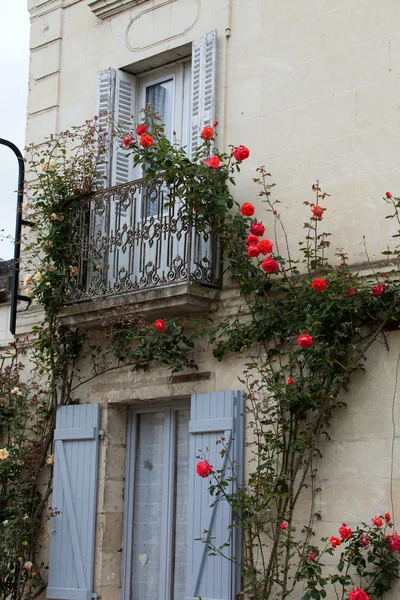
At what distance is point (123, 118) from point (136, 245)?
1.29 meters

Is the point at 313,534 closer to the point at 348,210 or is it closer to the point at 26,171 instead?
the point at 348,210

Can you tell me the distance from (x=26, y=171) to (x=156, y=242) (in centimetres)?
203

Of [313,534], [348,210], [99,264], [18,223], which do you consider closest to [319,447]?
[313,534]

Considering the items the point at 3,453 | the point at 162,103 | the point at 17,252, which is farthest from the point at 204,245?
the point at 3,453

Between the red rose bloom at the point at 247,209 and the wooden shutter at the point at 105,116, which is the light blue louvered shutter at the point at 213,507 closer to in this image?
the red rose bloom at the point at 247,209

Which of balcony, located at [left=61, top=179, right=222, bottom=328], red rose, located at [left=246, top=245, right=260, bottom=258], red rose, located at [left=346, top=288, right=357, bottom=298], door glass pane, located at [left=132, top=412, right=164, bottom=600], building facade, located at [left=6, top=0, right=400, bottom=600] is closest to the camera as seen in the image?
red rose, located at [left=346, top=288, right=357, bottom=298]

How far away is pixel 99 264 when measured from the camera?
336 inches

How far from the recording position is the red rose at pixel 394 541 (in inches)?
250

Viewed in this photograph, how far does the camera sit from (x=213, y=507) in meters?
7.44

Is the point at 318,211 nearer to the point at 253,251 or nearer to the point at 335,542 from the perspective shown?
the point at 253,251

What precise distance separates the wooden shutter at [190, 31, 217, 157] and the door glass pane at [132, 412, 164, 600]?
2204 millimetres

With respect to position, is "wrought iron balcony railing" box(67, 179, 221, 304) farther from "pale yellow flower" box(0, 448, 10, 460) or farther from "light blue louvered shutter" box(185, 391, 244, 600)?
"pale yellow flower" box(0, 448, 10, 460)

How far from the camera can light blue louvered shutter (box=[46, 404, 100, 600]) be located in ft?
27.0

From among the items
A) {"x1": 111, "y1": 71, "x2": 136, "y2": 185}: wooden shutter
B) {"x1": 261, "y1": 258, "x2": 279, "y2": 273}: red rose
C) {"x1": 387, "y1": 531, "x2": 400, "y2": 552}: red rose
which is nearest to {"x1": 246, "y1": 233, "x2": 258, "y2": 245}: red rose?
{"x1": 261, "y1": 258, "x2": 279, "y2": 273}: red rose
